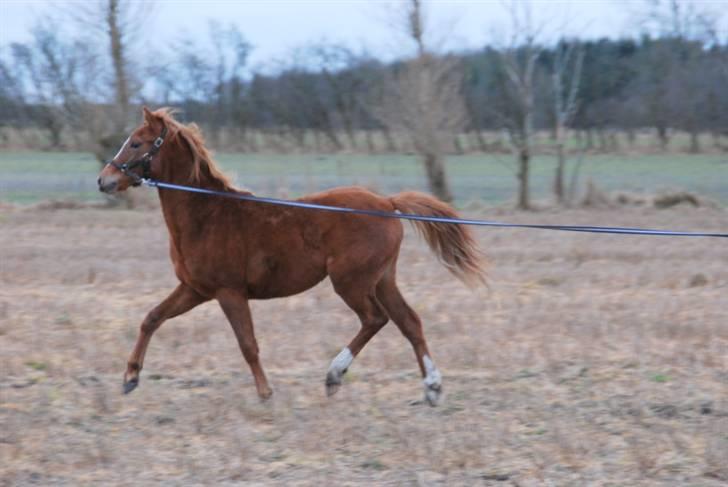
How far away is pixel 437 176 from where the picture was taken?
22.2m

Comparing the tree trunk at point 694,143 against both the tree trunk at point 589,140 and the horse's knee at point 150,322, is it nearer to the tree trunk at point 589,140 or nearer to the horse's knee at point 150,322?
the tree trunk at point 589,140

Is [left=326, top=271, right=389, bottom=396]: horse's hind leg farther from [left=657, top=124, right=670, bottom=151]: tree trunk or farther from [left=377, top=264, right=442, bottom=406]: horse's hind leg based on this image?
[left=657, top=124, right=670, bottom=151]: tree trunk

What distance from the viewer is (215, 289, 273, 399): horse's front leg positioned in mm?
6645

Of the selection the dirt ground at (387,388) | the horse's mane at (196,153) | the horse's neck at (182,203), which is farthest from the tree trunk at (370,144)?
the horse's neck at (182,203)

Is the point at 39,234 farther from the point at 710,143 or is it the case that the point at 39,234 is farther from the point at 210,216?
the point at 710,143

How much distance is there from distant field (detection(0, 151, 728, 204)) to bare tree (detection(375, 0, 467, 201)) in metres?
1.14

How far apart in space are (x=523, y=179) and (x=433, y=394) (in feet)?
47.2

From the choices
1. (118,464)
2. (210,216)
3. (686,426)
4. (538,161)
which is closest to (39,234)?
(210,216)

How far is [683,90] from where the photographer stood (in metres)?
33.1

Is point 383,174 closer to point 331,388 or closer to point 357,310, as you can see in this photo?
point 357,310

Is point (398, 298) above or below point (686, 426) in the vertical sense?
above

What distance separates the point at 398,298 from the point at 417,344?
0.35 meters

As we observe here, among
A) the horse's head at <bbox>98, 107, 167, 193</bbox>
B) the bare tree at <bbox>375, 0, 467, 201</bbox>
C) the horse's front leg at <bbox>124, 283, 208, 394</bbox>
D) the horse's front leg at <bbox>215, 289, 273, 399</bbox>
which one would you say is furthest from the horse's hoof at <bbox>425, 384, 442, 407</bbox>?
the bare tree at <bbox>375, 0, 467, 201</bbox>

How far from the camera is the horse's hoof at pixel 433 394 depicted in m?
6.58
